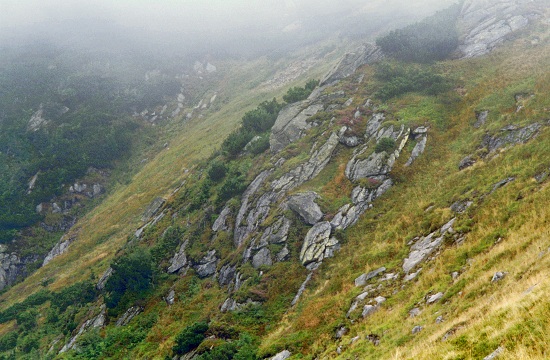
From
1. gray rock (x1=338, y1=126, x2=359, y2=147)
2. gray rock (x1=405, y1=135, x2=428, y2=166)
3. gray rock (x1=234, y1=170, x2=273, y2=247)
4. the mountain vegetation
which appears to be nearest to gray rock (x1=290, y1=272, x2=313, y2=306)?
the mountain vegetation

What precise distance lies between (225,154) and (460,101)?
26.8m

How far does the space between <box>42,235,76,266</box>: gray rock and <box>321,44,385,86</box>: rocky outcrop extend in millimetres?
48511

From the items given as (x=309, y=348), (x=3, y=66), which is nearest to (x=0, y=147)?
(x=3, y=66)

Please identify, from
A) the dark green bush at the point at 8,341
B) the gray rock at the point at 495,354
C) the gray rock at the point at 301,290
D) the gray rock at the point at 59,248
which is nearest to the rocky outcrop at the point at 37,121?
the gray rock at the point at 59,248

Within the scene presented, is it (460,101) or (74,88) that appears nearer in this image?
(460,101)

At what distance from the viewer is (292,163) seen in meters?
31.3

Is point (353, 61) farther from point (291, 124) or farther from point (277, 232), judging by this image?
point (277, 232)

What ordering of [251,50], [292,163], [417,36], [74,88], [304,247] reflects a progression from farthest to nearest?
[251,50] < [74,88] < [417,36] < [292,163] < [304,247]

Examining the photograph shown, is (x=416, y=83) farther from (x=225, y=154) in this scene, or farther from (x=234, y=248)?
(x=234, y=248)

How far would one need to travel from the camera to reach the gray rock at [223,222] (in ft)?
99.9

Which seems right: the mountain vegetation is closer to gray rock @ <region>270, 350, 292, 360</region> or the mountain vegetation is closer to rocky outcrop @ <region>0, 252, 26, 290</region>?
gray rock @ <region>270, 350, 292, 360</region>

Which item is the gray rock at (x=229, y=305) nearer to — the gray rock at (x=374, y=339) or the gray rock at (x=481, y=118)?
the gray rock at (x=374, y=339)

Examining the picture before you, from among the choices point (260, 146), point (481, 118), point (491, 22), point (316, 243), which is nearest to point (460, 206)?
point (316, 243)

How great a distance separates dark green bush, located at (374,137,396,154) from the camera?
91.0ft
